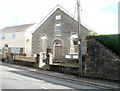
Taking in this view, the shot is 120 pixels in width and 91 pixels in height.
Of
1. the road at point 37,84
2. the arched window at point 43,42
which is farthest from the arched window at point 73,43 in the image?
the road at point 37,84

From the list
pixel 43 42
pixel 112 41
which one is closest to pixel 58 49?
pixel 43 42

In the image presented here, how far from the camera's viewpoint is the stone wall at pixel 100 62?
10203 mm

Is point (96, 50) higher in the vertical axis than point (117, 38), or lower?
lower

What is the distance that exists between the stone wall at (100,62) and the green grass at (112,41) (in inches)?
12.8

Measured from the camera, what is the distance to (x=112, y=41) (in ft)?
35.6

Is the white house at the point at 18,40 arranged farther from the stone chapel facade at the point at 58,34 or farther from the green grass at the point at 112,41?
the green grass at the point at 112,41

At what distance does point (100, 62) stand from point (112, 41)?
Result: 210 centimetres

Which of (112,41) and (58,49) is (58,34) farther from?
(112,41)

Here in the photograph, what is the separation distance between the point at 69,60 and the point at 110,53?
8.72 m

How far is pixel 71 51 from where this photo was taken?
1977cm

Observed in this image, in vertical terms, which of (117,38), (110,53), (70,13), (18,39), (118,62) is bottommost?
(118,62)

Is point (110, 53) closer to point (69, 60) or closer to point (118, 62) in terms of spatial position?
point (118, 62)

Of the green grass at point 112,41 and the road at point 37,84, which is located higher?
the green grass at point 112,41

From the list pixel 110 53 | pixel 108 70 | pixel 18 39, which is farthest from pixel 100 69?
pixel 18 39
